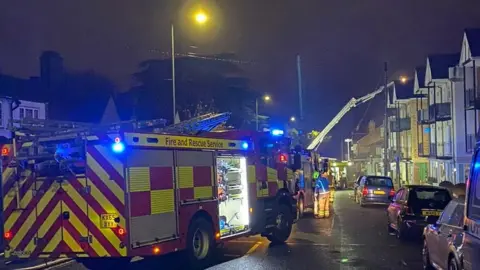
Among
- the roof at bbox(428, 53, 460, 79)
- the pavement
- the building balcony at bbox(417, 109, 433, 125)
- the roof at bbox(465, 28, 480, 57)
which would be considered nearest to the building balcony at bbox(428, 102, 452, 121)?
the roof at bbox(428, 53, 460, 79)

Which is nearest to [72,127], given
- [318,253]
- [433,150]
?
[318,253]

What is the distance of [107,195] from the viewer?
970cm

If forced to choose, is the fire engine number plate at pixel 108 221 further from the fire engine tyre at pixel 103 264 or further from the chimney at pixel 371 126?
the chimney at pixel 371 126

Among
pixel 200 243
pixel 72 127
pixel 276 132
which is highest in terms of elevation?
pixel 72 127

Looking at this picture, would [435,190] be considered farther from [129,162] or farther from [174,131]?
[129,162]

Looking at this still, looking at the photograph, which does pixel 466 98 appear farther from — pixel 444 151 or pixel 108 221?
pixel 108 221

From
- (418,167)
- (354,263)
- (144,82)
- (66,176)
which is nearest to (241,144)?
(354,263)

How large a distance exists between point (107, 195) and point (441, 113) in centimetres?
3993

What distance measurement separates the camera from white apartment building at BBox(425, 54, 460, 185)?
147ft

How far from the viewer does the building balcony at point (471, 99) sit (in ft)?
121

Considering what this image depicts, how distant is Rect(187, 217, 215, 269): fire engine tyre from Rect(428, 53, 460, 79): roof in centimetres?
3682

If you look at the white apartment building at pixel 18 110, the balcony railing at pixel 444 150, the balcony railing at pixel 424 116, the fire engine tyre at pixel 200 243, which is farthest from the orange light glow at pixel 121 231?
the balcony railing at pixel 424 116

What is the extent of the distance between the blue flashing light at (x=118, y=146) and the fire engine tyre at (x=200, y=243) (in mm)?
2240

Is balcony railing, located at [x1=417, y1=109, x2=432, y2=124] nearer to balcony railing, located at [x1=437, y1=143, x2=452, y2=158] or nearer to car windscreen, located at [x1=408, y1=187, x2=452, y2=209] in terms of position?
balcony railing, located at [x1=437, y1=143, x2=452, y2=158]
